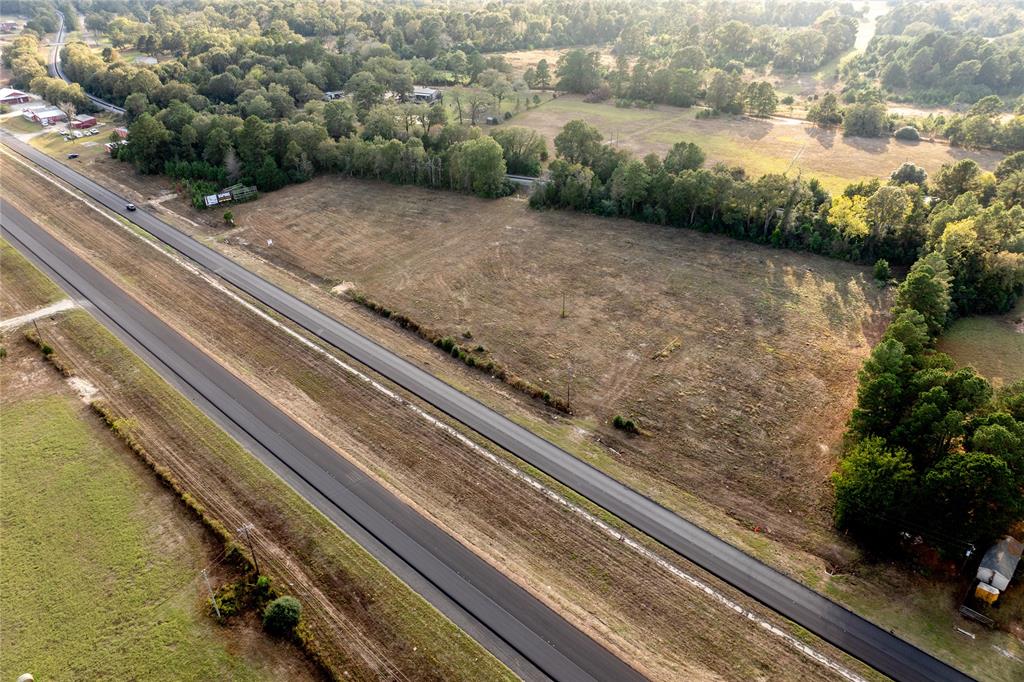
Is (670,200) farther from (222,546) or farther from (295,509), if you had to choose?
(222,546)

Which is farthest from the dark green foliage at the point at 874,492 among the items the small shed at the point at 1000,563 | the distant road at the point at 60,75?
the distant road at the point at 60,75

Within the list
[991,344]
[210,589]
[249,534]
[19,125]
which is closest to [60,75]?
[19,125]

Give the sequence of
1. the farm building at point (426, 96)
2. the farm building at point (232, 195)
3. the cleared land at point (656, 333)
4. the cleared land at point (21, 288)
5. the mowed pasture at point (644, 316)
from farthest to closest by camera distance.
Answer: the farm building at point (426, 96), the farm building at point (232, 195), the cleared land at point (21, 288), the mowed pasture at point (644, 316), the cleared land at point (656, 333)

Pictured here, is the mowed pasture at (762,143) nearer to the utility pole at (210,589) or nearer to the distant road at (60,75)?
the utility pole at (210,589)

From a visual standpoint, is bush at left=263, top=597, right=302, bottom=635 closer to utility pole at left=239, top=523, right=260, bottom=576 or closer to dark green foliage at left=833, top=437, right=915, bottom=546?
utility pole at left=239, top=523, right=260, bottom=576

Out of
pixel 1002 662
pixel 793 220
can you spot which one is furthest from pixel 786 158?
pixel 1002 662

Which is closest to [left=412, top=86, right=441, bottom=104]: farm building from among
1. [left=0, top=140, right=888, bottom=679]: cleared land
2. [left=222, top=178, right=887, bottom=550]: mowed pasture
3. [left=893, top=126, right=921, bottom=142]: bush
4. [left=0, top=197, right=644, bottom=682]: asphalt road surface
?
[left=222, top=178, right=887, bottom=550]: mowed pasture
